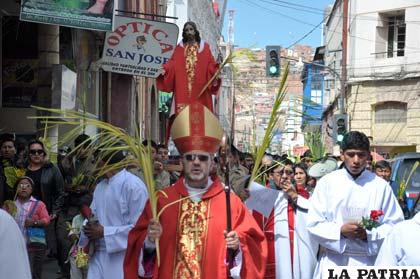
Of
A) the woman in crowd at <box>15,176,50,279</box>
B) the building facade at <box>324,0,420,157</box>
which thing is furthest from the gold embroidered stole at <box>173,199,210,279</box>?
the building facade at <box>324,0,420,157</box>

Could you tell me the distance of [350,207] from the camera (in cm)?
603

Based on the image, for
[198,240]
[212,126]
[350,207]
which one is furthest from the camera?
[350,207]

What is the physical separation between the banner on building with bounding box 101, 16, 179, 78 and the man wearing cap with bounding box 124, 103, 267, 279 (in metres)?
9.33

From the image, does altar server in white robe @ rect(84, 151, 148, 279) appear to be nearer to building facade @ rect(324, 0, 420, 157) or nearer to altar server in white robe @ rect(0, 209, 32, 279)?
altar server in white robe @ rect(0, 209, 32, 279)

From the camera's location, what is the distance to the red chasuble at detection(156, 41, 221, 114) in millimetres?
8945

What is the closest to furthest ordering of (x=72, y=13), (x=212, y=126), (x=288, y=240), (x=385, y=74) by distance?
(x=212, y=126)
(x=288, y=240)
(x=72, y=13)
(x=385, y=74)

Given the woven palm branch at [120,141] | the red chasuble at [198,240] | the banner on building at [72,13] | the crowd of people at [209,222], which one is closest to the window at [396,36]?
the banner on building at [72,13]

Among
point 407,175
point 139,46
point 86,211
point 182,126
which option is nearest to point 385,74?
point 139,46

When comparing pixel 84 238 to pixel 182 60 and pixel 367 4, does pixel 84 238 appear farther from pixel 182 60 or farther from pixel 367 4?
pixel 367 4

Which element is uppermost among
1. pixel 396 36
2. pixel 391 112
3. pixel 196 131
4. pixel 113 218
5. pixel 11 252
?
pixel 396 36

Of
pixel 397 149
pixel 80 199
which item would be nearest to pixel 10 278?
pixel 80 199

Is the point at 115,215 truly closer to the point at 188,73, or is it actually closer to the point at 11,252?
the point at 188,73

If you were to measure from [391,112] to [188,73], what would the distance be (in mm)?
23268

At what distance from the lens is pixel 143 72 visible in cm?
1471
